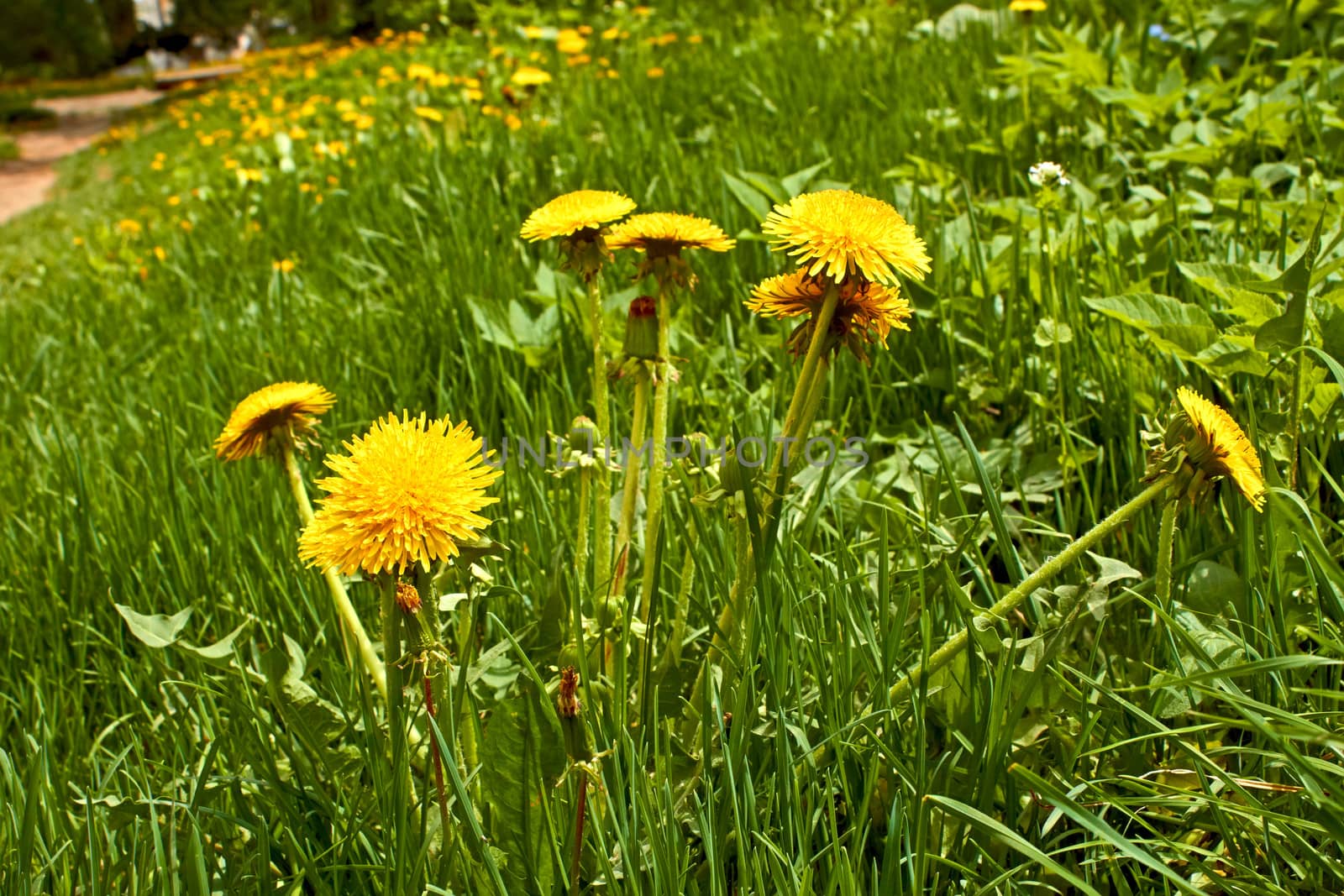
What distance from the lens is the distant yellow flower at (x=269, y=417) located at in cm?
101

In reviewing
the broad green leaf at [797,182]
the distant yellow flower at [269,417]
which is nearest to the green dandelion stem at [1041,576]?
the distant yellow flower at [269,417]

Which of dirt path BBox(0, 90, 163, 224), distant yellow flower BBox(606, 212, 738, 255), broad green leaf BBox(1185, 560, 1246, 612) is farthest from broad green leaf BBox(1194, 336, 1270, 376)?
dirt path BBox(0, 90, 163, 224)

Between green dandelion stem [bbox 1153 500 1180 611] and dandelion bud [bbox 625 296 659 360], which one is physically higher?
dandelion bud [bbox 625 296 659 360]

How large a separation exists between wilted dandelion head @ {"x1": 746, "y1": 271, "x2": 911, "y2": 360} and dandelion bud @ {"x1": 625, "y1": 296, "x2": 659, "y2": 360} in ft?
0.39

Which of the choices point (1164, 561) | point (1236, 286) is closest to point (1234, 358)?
point (1236, 286)

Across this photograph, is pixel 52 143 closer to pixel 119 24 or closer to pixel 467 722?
pixel 119 24

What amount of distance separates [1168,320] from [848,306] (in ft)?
2.28

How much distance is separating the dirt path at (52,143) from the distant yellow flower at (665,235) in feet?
34.0

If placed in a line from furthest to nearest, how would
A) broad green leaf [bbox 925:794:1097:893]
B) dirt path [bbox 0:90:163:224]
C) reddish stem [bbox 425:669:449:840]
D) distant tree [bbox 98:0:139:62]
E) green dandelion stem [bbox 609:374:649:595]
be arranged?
distant tree [bbox 98:0:139:62]
dirt path [bbox 0:90:163:224]
green dandelion stem [bbox 609:374:649:595]
reddish stem [bbox 425:669:449:840]
broad green leaf [bbox 925:794:1097:893]

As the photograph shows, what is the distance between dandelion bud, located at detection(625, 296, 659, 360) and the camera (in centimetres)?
100

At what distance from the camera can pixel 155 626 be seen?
117 cm

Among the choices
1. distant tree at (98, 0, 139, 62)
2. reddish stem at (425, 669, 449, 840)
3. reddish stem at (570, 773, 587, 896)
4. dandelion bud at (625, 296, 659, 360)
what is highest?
distant tree at (98, 0, 139, 62)

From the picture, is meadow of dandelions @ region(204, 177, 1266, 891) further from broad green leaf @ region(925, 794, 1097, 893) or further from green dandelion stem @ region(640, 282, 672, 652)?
broad green leaf @ region(925, 794, 1097, 893)

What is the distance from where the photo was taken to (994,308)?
1.73 metres
